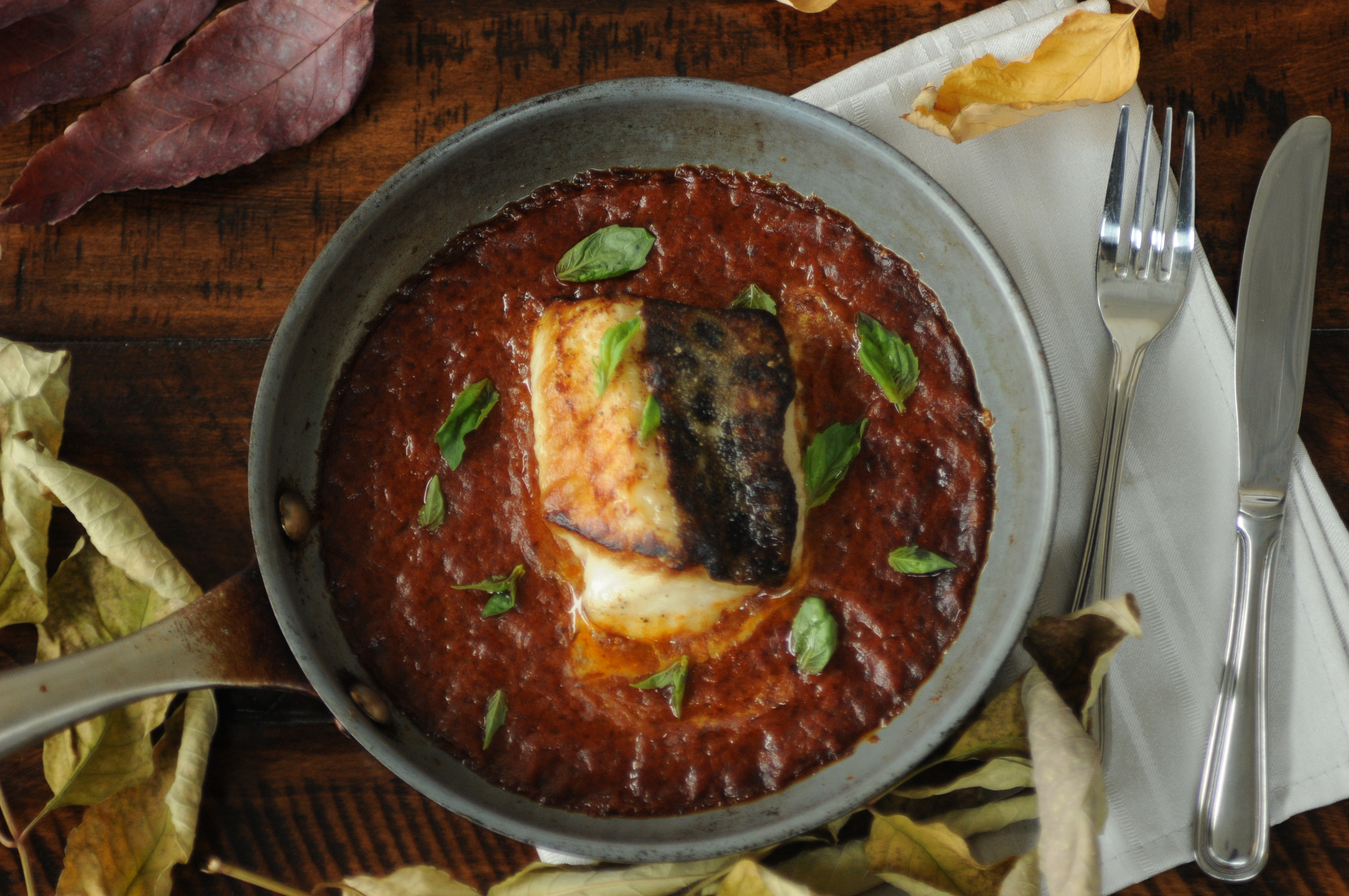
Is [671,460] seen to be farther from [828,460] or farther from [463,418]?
[463,418]

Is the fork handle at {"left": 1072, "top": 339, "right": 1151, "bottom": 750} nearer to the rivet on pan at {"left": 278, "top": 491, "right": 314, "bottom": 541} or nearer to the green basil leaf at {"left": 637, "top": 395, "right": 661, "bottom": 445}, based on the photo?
the green basil leaf at {"left": 637, "top": 395, "right": 661, "bottom": 445}

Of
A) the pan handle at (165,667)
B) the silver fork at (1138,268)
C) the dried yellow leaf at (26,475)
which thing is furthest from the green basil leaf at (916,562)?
the dried yellow leaf at (26,475)

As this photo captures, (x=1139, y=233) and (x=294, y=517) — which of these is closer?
(x=294, y=517)

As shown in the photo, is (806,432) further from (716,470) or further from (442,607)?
(442,607)

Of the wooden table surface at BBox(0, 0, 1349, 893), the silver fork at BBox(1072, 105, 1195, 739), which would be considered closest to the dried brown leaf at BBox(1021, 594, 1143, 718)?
the silver fork at BBox(1072, 105, 1195, 739)

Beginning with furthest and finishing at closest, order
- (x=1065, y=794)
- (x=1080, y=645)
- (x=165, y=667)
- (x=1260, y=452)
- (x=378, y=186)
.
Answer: (x=378, y=186)
(x=1260, y=452)
(x=1080, y=645)
(x=165, y=667)
(x=1065, y=794)

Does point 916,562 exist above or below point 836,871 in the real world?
above

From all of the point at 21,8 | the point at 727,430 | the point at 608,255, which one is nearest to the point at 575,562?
the point at 727,430

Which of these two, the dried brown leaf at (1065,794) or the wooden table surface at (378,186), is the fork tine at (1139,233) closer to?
the wooden table surface at (378,186)
